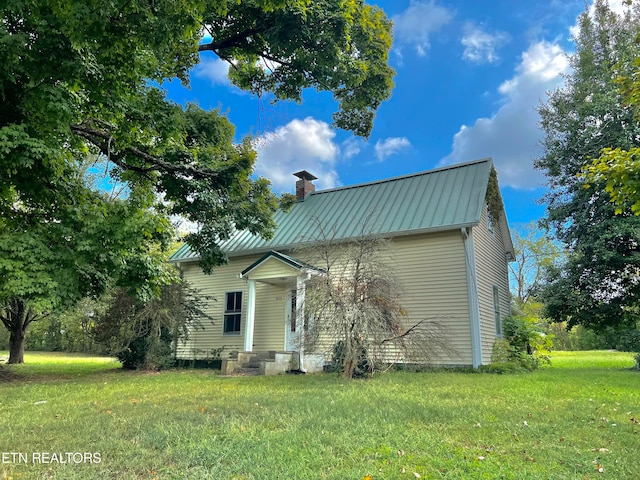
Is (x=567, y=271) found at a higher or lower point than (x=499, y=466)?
higher

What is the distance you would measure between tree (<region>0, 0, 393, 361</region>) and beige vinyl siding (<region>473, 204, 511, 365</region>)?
5.48 metres

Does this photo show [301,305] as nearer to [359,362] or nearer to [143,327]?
[359,362]

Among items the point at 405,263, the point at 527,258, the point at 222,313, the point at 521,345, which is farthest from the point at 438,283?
the point at 527,258

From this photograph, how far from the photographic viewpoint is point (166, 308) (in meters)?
12.8

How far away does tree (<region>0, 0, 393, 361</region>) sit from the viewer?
590 cm

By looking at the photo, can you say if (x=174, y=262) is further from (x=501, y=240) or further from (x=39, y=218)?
(x=501, y=240)

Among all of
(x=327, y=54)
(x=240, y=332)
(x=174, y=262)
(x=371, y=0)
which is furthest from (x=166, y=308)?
(x=371, y=0)

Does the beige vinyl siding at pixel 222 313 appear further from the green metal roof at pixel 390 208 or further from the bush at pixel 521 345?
the bush at pixel 521 345

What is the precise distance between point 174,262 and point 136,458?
14697mm

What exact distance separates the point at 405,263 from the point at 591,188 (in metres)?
8.40

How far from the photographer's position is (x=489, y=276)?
535 inches

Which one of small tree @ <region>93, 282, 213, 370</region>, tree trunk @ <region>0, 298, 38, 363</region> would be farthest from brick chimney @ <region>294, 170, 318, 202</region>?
tree trunk @ <region>0, 298, 38, 363</region>

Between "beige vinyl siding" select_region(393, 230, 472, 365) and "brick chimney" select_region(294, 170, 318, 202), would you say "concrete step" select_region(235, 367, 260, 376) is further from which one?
"brick chimney" select_region(294, 170, 318, 202)

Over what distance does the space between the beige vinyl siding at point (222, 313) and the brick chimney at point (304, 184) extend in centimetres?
387
